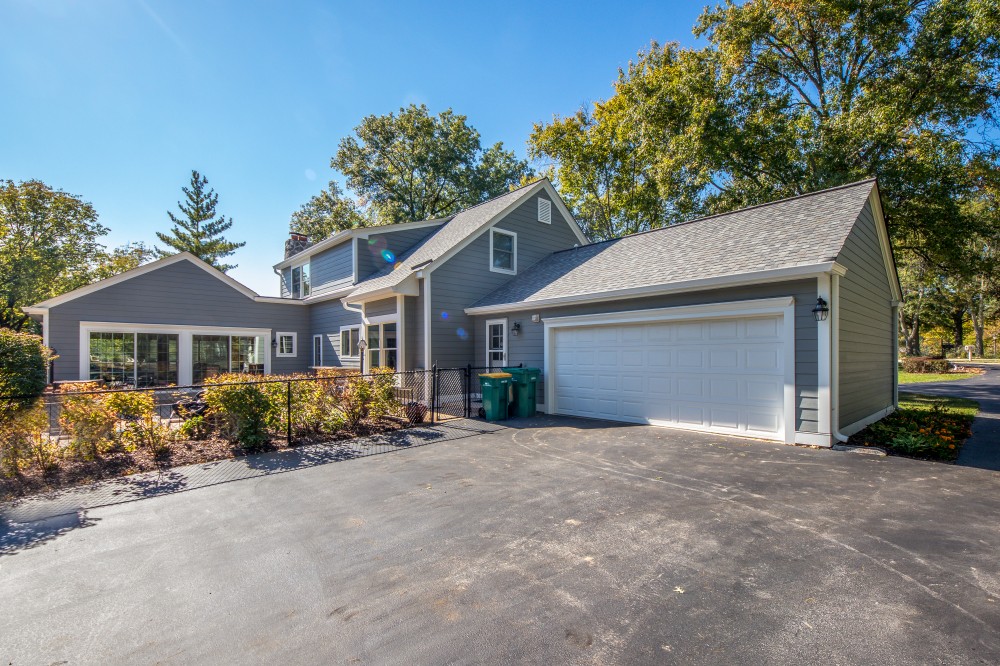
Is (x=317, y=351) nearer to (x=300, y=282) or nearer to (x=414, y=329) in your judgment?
(x=300, y=282)

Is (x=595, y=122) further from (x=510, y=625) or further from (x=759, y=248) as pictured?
(x=510, y=625)

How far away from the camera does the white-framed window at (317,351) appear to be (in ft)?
55.0

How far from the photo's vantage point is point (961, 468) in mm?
5914

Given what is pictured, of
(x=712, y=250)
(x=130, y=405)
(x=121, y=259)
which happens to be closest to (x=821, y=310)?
(x=712, y=250)

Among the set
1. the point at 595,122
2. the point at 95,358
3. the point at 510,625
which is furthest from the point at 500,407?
the point at 595,122

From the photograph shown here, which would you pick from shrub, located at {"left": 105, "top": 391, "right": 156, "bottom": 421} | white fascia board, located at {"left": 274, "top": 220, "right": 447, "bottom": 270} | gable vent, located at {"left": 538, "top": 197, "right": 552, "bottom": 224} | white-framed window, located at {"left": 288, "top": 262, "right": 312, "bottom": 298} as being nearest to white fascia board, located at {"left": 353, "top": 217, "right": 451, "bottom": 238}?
white fascia board, located at {"left": 274, "top": 220, "right": 447, "bottom": 270}

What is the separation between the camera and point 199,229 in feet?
108

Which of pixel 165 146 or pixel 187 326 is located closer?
pixel 165 146

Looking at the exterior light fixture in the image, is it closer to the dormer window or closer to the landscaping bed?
the landscaping bed

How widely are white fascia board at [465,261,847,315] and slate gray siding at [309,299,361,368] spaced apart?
6180mm

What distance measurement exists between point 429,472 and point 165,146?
37.4 feet

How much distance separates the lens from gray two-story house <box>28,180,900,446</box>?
7.46 meters

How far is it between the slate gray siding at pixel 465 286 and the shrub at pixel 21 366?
7234 mm

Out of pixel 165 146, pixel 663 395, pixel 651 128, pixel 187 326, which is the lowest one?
pixel 663 395
